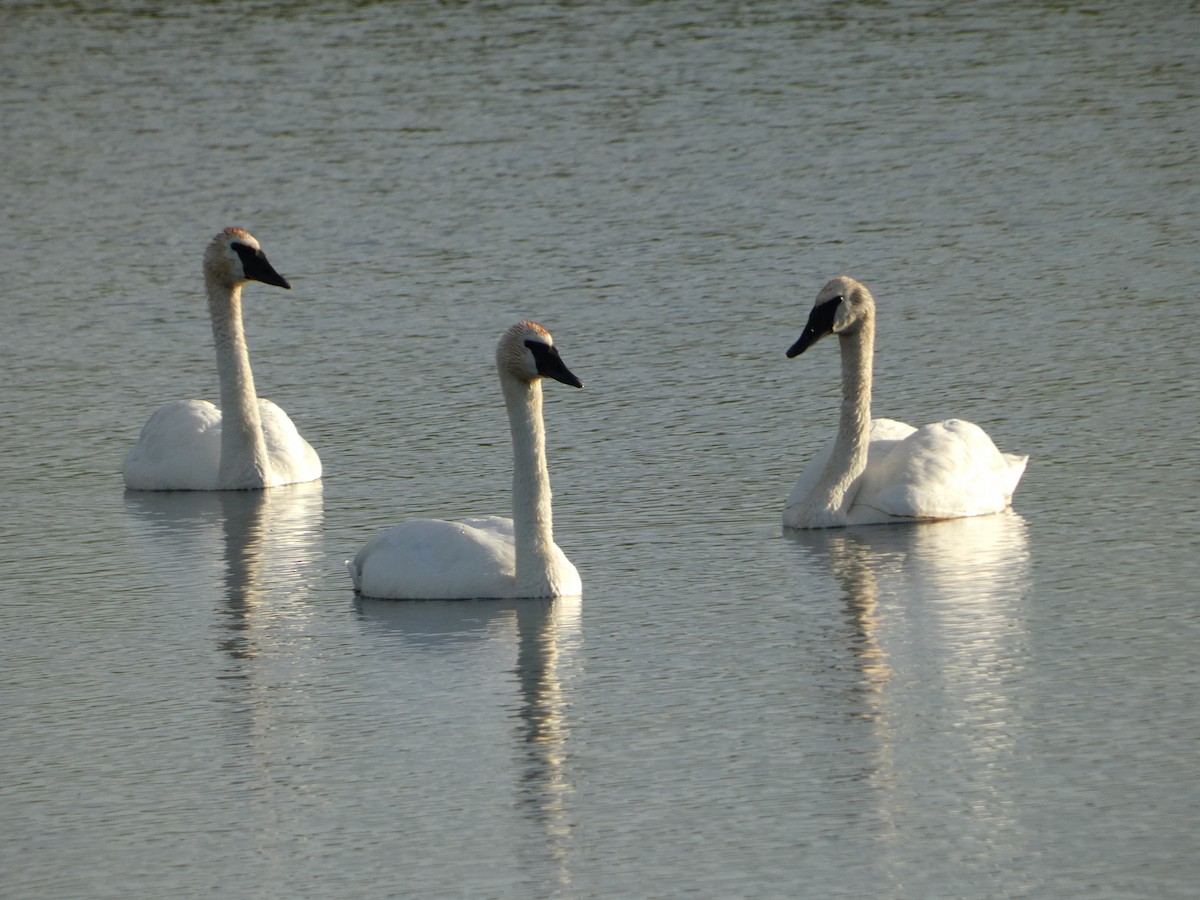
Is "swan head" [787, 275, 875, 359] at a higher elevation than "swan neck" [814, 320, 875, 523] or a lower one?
higher

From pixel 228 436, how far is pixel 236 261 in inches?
38.6

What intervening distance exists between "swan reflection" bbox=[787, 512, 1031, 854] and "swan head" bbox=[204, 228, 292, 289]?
3490mm

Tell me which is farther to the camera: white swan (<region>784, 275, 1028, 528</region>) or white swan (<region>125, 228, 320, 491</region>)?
white swan (<region>125, 228, 320, 491</region>)

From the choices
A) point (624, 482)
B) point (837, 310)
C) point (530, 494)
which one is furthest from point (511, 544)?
point (837, 310)

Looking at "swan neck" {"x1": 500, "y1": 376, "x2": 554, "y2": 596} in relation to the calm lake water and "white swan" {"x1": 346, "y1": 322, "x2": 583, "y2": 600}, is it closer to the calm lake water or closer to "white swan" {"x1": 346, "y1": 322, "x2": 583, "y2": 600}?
"white swan" {"x1": 346, "y1": 322, "x2": 583, "y2": 600}

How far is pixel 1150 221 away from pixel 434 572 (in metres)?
8.79

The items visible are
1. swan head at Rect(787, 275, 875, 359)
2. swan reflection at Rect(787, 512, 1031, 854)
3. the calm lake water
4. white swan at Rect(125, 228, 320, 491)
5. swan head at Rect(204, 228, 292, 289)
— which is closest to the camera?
the calm lake water

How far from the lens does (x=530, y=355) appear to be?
32.0 feet

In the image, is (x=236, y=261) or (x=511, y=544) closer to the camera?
(x=511, y=544)

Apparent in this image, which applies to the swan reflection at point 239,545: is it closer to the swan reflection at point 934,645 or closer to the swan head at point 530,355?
the swan head at point 530,355

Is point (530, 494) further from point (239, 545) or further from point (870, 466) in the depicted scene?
point (870, 466)

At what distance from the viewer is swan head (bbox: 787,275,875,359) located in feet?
36.9

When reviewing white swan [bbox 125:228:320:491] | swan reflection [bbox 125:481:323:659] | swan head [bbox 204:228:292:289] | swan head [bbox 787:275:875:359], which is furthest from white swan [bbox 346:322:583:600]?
swan head [bbox 204:228:292:289]

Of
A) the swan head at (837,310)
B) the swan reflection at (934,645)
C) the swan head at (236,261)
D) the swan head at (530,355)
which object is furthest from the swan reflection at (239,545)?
the swan head at (837,310)
